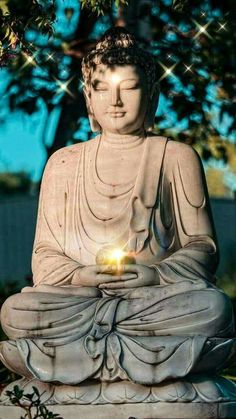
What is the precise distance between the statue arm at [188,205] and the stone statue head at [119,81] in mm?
363

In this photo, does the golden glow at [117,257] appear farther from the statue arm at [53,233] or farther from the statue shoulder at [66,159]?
the statue shoulder at [66,159]

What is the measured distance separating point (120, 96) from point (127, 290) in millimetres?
1516

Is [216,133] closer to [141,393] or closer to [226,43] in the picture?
[226,43]

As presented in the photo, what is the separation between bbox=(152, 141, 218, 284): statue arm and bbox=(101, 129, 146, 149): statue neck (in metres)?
0.26

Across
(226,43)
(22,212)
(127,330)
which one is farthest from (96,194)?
(22,212)

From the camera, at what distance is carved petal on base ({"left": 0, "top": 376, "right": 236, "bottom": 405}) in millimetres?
12062

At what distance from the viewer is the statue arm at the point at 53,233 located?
1279cm

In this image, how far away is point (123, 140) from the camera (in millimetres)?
13305

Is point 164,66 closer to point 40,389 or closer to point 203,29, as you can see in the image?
point 203,29

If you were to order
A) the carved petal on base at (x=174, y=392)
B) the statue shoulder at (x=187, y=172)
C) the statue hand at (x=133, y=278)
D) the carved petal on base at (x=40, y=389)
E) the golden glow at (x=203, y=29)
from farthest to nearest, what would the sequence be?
the golden glow at (x=203, y=29), the statue shoulder at (x=187, y=172), the statue hand at (x=133, y=278), the carved petal on base at (x=40, y=389), the carved petal on base at (x=174, y=392)

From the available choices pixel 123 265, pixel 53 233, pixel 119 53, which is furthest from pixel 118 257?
pixel 119 53

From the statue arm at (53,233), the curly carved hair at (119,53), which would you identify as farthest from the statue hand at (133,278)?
the curly carved hair at (119,53)

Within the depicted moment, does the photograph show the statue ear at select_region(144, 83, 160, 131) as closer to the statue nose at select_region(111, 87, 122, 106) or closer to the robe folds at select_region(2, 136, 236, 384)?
the robe folds at select_region(2, 136, 236, 384)

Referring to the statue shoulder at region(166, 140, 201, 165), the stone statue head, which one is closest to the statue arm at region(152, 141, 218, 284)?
the statue shoulder at region(166, 140, 201, 165)
